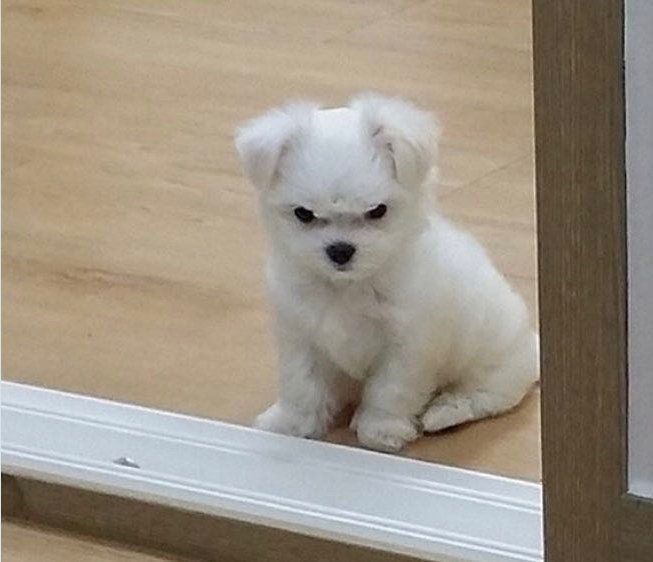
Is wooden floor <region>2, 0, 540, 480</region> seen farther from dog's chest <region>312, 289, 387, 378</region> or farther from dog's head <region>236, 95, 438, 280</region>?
dog's head <region>236, 95, 438, 280</region>

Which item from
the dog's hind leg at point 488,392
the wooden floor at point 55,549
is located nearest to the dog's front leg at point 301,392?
the dog's hind leg at point 488,392

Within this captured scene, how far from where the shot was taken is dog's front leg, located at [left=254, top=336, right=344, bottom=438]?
6.30ft

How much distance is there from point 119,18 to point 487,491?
192 cm

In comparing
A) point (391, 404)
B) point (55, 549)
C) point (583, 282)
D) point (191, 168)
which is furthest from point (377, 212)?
point (191, 168)

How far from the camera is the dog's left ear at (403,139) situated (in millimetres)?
1771

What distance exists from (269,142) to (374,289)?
8.4 inches

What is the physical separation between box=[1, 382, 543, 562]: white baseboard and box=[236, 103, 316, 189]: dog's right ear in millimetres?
310

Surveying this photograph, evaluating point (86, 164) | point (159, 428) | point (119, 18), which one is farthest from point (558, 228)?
point (119, 18)

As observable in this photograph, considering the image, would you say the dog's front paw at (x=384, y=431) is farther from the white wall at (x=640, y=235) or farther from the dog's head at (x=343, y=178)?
the white wall at (x=640, y=235)

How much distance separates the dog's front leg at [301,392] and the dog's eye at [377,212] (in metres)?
0.20

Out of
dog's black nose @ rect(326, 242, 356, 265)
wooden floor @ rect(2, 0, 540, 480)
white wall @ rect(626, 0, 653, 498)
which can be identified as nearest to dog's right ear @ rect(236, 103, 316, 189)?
dog's black nose @ rect(326, 242, 356, 265)

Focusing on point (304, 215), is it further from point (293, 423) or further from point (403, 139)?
point (293, 423)

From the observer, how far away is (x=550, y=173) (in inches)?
54.7

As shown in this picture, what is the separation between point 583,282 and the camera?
1.41 metres
